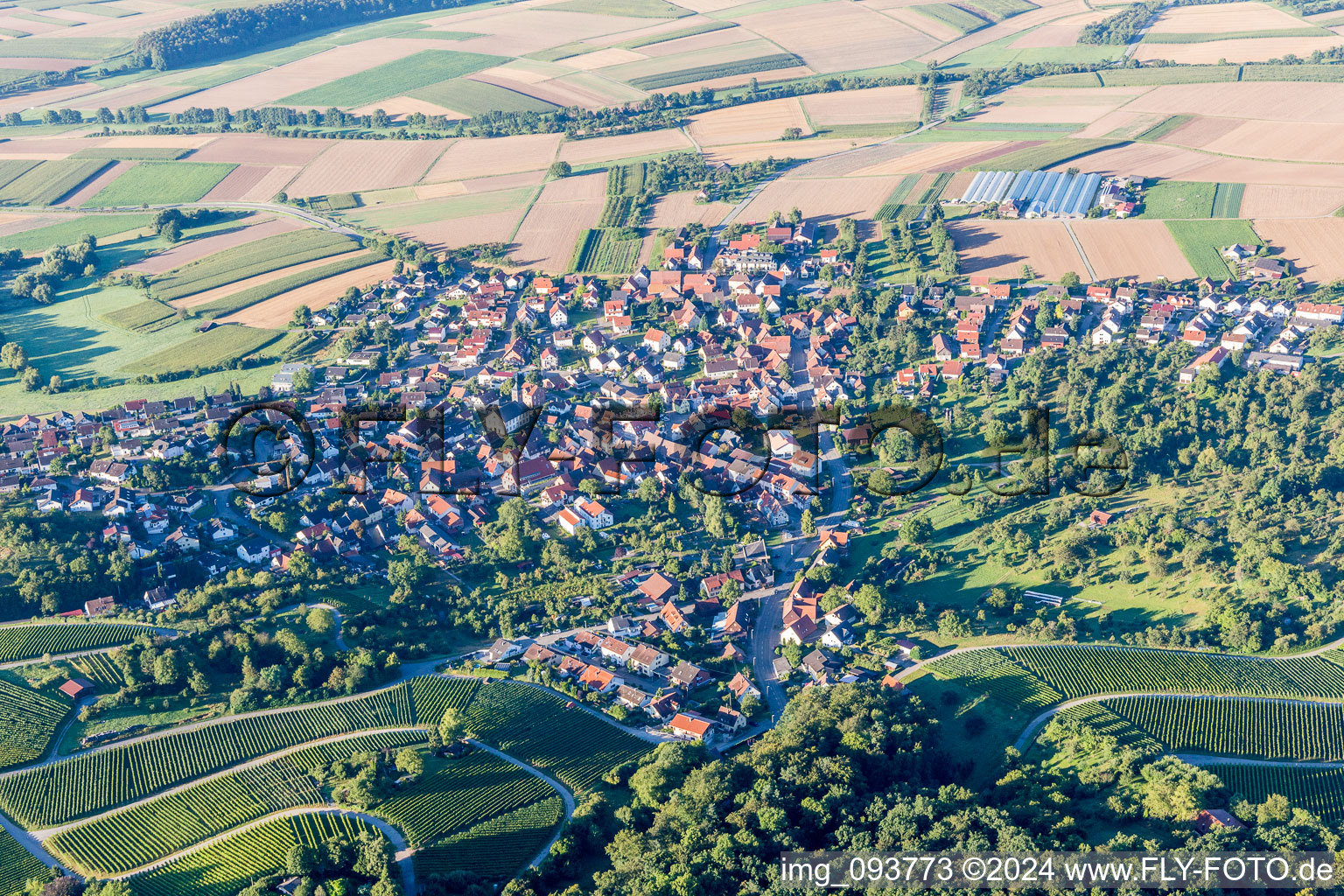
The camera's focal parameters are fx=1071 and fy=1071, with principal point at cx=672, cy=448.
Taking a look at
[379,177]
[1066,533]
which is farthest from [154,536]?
[379,177]

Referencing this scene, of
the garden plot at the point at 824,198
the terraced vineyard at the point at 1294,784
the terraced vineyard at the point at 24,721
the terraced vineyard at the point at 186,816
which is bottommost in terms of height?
the terraced vineyard at the point at 1294,784

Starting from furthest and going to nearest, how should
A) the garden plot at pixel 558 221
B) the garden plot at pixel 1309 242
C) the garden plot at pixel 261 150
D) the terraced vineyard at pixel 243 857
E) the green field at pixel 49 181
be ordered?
the garden plot at pixel 261 150 < the green field at pixel 49 181 < the garden plot at pixel 558 221 < the garden plot at pixel 1309 242 < the terraced vineyard at pixel 243 857

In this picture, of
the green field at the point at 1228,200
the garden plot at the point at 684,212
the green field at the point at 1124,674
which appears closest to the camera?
the green field at the point at 1124,674

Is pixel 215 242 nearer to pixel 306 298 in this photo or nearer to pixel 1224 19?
pixel 306 298

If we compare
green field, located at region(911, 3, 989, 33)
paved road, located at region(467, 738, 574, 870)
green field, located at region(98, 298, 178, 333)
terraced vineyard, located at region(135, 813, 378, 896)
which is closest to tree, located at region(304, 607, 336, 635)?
paved road, located at region(467, 738, 574, 870)

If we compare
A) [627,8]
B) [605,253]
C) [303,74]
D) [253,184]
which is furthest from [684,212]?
[627,8]

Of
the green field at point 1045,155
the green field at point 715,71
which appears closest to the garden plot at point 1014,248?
the green field at point 1045,155

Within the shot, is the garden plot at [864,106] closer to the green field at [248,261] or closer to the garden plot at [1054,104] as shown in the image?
the garden plot at [1054,104]
